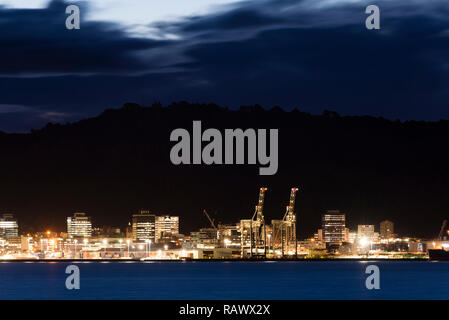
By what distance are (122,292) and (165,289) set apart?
9.74m

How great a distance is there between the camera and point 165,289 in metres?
124
